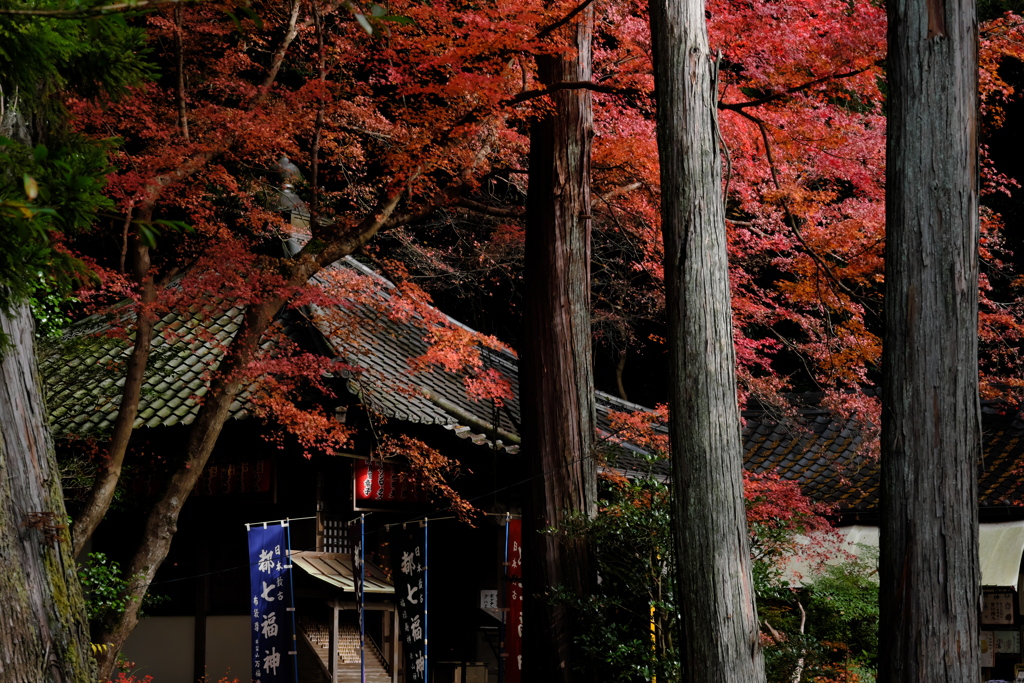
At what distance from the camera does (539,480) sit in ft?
28.7

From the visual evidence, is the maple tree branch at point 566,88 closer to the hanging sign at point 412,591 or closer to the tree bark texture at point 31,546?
the hanging sign at point 412,591

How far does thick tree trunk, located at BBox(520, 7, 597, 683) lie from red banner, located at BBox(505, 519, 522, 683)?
2.14m

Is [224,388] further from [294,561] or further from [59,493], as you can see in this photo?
[59,493]

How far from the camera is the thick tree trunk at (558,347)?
332 inches

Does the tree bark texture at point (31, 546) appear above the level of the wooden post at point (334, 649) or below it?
above

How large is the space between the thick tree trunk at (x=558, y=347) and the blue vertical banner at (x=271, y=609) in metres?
3.01

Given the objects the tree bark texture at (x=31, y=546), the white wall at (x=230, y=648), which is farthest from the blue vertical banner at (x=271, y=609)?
the tree bark texture at (x=31, y=546)

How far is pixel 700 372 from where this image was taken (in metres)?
5.30

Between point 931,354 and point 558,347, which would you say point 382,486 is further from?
point 931,354

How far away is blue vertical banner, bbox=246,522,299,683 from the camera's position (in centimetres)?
997

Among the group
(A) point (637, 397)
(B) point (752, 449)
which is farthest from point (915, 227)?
(A) point (637, 397)

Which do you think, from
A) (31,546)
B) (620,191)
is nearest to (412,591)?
(620,191)

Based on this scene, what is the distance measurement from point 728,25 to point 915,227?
198 inches

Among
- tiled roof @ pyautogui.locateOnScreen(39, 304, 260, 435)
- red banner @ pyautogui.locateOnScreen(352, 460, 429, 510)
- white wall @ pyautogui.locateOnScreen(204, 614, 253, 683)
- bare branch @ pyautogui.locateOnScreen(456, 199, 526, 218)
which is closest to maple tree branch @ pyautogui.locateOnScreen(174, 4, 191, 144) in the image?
tiled roof @ pyautogui.locateOnScreen(39, 304, 260, 435)
